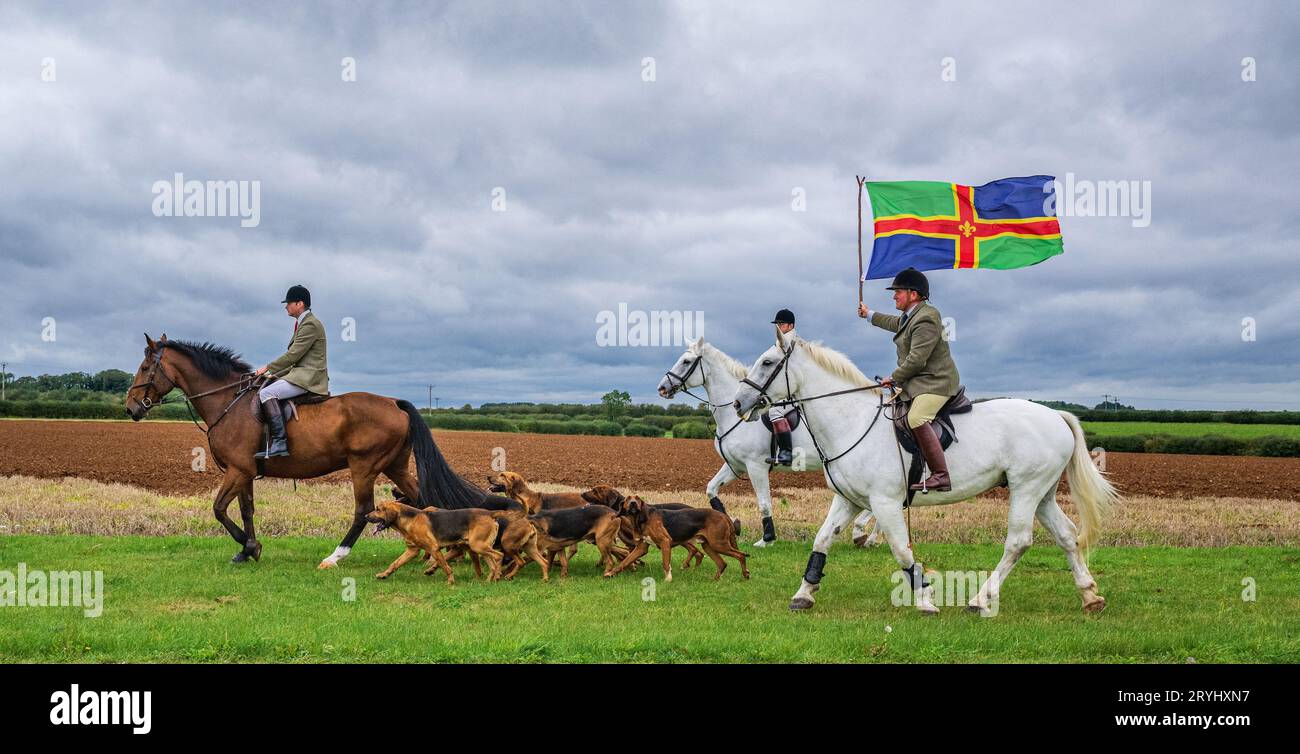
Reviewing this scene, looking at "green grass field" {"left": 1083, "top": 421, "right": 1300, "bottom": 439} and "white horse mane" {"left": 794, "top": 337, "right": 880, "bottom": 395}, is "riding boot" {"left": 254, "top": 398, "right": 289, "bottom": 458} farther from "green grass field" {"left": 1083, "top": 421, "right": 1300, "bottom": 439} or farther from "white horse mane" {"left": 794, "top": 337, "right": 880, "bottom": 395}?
"green grass field" {"left": 1083, "top": 421, "right": 1300, "bottom": 439}

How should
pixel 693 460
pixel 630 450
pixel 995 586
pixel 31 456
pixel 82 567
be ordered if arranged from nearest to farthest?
pixel 995 586 < pixel 82 567 < pixel 31 456 < pixel 693 460 < pixel 630 450

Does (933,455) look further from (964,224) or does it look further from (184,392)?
(184,392)

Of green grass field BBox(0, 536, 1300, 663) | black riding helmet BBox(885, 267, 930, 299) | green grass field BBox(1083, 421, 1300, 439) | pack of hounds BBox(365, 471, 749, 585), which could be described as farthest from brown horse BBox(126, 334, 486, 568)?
green grass field BBox(1083, 421, 1300, 439)

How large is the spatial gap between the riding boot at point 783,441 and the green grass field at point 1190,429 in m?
47.2

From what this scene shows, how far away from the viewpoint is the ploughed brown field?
91.9ft

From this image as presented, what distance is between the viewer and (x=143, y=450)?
1522 inches

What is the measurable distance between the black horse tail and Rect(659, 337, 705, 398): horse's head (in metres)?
3.85

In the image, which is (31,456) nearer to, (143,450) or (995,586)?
(143,450)

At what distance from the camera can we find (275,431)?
12.9m

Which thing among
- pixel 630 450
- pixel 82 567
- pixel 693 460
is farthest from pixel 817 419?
pixel 630 450

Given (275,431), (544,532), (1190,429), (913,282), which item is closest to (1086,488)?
(913,282)

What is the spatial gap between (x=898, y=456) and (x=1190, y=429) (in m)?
60.1
